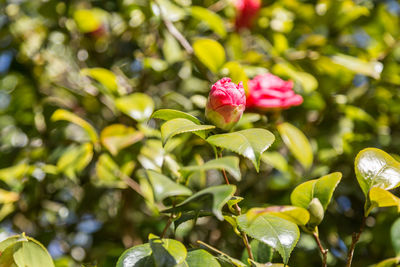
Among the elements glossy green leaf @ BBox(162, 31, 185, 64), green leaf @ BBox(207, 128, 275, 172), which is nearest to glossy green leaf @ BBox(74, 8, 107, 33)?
glossy green leaf @ BBox(162, 31, 185, 64)

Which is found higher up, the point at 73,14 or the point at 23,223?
the point at 73,14

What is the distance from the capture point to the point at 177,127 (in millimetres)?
705

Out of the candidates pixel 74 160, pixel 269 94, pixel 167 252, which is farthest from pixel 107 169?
pixel 167 252

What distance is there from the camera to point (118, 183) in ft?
4.59

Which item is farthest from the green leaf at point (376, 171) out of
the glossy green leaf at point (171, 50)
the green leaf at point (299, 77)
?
the glossy green leaf at point (171, 50)

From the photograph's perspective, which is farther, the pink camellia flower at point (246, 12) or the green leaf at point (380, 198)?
the pink camellia flower at point (246, 12)

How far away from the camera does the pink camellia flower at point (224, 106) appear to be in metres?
0.77

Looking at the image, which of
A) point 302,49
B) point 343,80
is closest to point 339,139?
point 343,80

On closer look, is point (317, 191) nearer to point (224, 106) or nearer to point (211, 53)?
point (224, 106)

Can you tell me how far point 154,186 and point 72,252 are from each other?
1249 mm

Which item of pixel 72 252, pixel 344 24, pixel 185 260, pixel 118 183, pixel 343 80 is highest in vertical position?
pixel 185 260

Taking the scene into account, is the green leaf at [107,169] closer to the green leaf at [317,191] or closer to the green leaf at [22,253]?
the green leaf at [22,253]

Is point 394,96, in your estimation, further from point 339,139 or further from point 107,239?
point 107,239

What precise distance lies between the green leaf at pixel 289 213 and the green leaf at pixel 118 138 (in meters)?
0.65
